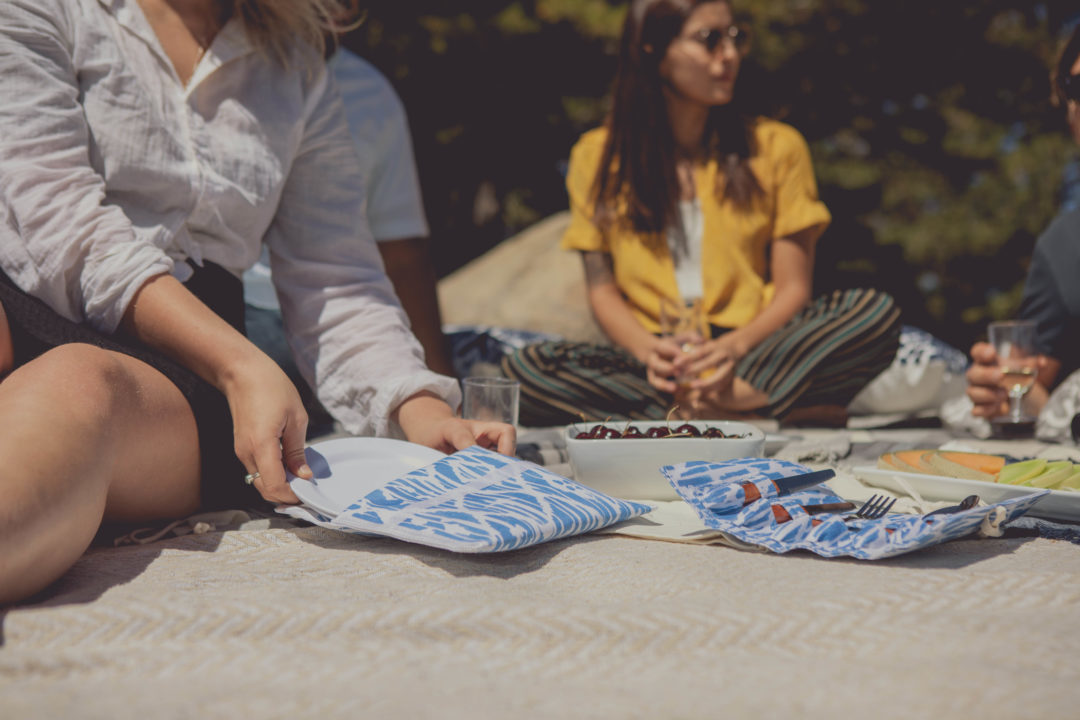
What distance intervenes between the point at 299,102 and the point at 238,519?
33.9 inches

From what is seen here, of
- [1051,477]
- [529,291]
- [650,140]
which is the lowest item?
[529,291]

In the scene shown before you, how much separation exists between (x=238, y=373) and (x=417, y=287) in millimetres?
2181

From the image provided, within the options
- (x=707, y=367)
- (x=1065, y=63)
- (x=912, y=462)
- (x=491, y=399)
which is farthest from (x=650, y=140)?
(x=912, y=462)

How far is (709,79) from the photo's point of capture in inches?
138

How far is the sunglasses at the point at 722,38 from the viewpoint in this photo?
349cm

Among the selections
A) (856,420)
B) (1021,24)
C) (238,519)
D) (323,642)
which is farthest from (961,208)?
(323,642)

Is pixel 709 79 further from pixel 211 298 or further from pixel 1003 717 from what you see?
pixel 1003 717

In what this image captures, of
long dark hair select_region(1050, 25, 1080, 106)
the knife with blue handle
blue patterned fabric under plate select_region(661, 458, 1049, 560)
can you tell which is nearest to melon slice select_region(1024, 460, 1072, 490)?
blue patterned fabric under plate select_region(661, 458, 1049, 560)

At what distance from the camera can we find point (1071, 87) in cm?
271

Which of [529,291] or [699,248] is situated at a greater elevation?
[699,248]

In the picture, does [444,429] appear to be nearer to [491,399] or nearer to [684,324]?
[491,399]

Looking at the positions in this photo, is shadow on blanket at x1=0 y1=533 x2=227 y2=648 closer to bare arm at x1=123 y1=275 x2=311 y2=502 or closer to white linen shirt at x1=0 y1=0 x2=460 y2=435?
bare arm at x1=123 y1=275 x2=311 y2=502

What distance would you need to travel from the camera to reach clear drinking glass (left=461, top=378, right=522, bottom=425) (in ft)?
7.02

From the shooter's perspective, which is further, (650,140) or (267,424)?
(650,140)
